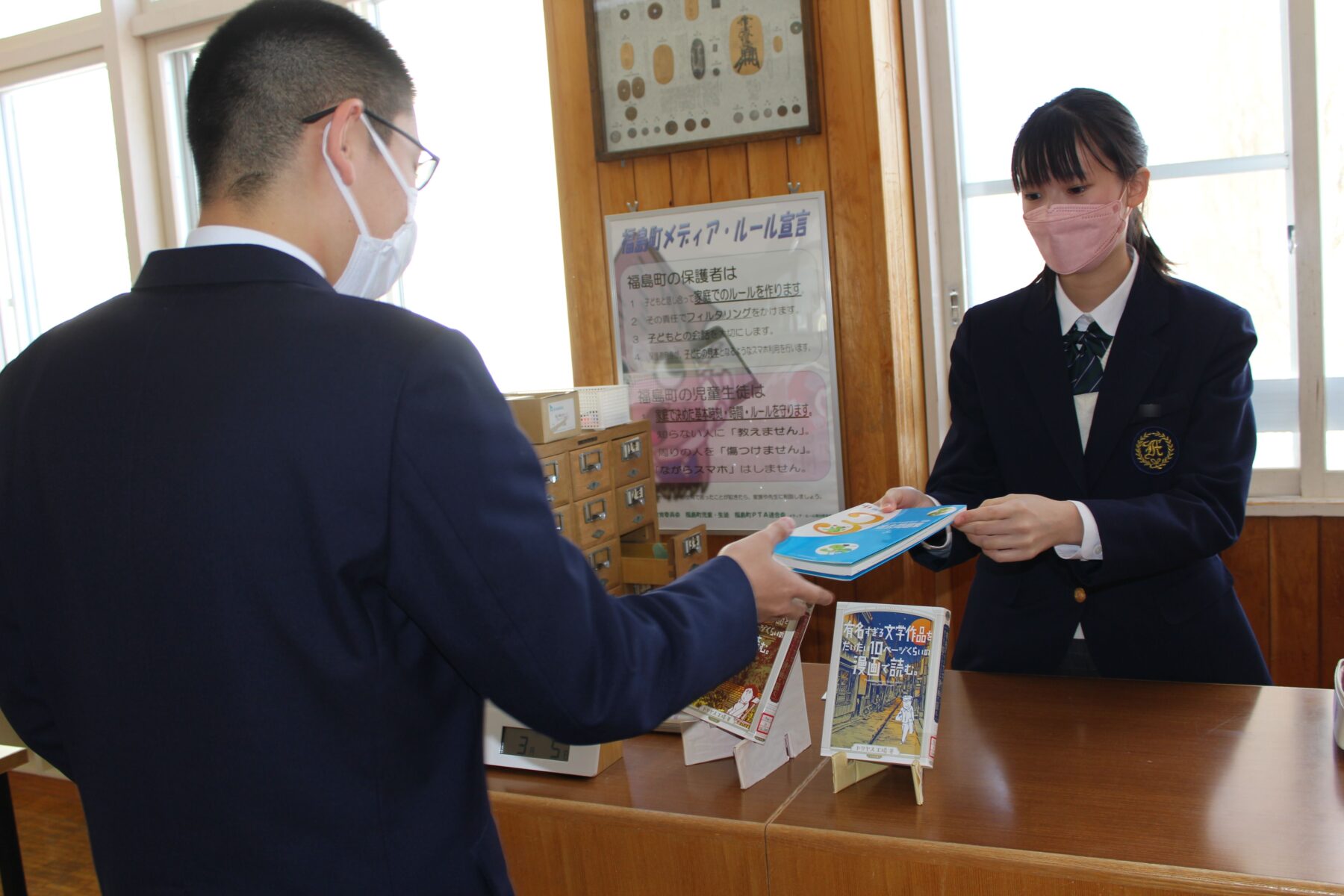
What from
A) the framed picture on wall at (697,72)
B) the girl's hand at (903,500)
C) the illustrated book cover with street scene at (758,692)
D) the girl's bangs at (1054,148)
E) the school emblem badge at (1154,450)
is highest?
the framed picture on wall at (697,72)

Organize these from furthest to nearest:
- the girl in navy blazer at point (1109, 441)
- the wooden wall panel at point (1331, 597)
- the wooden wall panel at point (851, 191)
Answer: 1. the wooden wall panel at point (851, 191)
2. the wooden wall panel at point (1331, 597)
3. the girl in navy blazer at point (1109, 441)

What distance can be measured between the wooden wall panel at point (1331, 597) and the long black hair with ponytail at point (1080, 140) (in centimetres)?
121

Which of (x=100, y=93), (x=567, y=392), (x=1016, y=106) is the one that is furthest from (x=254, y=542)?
(x=100, y=93)

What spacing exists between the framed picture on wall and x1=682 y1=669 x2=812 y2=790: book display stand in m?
1.85

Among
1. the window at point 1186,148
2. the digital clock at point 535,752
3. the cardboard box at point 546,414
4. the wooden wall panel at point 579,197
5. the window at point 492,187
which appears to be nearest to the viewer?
the digital clock at point 535,752

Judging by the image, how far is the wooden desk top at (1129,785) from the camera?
1269 mm

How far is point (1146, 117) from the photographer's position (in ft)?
9.66

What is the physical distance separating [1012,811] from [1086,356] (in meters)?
0.93

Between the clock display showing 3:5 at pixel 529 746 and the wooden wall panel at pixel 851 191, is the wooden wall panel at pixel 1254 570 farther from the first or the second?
the clock display showing 3:5 at pixel 529 746

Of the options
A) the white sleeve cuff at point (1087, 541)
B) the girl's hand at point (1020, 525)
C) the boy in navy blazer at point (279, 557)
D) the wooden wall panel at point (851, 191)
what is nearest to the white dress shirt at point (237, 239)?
the boy in navy blazer at point (279, 557)

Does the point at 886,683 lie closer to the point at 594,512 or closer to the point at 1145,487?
the point at 1145,487

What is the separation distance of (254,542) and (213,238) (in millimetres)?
313

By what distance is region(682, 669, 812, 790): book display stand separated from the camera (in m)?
1.56

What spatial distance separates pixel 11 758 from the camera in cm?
236
